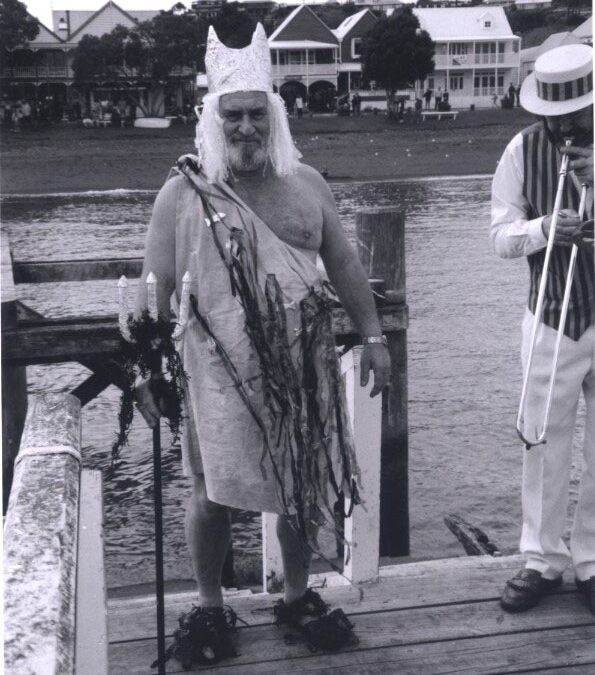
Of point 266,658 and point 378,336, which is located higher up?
point 378,336

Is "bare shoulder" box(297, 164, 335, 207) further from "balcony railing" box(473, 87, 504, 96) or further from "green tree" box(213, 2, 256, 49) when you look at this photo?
"balcony railing" box(473, 87, 504, 96)

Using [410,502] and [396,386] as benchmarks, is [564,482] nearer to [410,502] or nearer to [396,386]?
[396,386]

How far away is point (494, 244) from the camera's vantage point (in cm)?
380

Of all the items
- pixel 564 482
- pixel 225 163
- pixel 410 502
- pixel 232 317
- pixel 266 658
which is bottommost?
pixel 410 502

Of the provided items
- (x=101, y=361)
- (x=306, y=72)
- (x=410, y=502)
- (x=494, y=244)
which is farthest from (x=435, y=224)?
(x=306, y=72)

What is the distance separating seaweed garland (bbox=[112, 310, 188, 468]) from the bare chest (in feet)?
1.53

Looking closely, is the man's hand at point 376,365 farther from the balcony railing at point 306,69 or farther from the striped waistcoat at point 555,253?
the balcony railing at point 306,69

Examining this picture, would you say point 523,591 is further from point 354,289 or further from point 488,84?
point 488,84

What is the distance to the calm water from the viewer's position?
6.72 meters

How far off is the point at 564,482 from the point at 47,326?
252 cm

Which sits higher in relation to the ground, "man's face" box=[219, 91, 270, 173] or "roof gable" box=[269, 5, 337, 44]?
"roof gable" box=[269, 5, 337, 44]

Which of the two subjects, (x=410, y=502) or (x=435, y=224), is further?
(x=435, y=224)

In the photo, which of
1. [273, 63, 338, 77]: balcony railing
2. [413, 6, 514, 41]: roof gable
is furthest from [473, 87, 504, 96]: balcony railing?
[273, 63, 338, 77]: balcony railing

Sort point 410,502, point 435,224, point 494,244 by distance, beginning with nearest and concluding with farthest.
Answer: point 494,244 < point 410,502 < point 435,224
